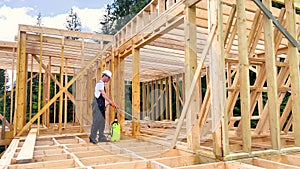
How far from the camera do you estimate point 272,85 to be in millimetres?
3432

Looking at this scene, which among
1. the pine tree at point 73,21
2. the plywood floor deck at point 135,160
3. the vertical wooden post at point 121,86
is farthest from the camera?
the pine tree at point 73,21

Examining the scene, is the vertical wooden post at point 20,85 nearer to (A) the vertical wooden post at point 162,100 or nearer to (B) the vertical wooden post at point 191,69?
(B) the vertical wooden post at point 191,69

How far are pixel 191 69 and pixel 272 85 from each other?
1.10m

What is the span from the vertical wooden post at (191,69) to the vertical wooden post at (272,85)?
961 millimetres

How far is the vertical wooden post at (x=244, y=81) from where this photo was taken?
10.2 feet

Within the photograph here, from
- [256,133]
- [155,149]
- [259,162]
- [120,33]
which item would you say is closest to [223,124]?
[259,162]

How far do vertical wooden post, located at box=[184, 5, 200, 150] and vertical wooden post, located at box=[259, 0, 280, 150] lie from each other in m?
0.96

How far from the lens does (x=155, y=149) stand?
13.6 feet

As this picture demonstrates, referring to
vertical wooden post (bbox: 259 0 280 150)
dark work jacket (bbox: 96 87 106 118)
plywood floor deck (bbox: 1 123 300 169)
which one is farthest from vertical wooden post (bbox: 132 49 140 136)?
vertical wooden post (bbox: 259 0 280 150)

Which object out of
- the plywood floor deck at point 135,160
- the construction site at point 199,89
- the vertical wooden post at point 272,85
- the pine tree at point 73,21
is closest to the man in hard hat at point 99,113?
the construction site at point 199,89

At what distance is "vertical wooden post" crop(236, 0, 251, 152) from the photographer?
309 centimetres

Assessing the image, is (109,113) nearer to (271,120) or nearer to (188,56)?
(188,56)

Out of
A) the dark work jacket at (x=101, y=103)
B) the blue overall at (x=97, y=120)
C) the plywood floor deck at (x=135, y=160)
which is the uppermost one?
the dark work jacket at (x=101, y=103)

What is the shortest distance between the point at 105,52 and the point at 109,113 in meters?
1.72
